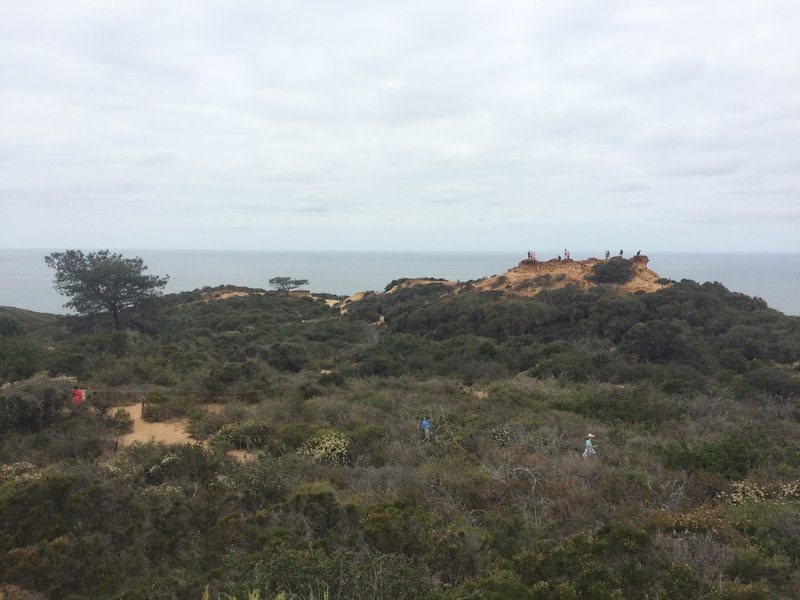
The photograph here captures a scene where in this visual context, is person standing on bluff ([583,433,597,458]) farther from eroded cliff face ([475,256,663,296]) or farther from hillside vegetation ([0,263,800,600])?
eroded cliff face ([475,256,663,296])

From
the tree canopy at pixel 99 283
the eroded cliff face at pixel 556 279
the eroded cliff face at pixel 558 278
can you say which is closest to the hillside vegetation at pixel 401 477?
the tree canopy at pixel 99 283

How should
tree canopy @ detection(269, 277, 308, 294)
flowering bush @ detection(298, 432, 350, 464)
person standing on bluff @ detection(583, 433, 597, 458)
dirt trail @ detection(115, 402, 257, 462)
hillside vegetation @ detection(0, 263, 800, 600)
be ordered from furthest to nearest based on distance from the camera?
1. tree canopy @ detection(269, 277, 308, 294)
2. dirt trail @ detection(115, 402, 257, 462)
3. flowering bush @ detection(298, 432, 350, 464)
4. person standing on bluff @ detection(583, 433, 597, 458)
5. hillside vegetation @ detection(0, 263, 800, 600)

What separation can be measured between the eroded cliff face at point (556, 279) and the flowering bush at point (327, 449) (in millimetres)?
21202

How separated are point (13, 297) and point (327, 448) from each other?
276ft

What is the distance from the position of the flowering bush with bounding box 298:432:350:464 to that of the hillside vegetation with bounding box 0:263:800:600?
1.4 inches

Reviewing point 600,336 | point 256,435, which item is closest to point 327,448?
point 256,435

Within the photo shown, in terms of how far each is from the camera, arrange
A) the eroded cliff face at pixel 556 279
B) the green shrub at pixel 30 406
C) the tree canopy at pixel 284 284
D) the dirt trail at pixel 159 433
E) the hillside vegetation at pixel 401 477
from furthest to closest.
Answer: the tree canopy at pixel 284 284 → the eroded cliff face at pixel 556 279 → the green shrub at pixel 30 406 → the dirt trail at pixel 159 433 → the hillside vegetation at pixel 401 477

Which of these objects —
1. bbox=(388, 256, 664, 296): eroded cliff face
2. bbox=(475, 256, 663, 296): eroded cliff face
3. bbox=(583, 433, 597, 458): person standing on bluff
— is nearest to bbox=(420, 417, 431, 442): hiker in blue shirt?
bbox=(583, 433, 597, 458): person standing on bluff

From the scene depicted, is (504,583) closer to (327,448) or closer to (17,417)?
(327,448)

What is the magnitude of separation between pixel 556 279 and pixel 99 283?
24369 millimetres

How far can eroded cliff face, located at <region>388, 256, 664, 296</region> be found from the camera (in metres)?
27.0

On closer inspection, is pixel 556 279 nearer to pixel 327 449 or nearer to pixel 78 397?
pixel 327 449

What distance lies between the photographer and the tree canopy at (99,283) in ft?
72.3

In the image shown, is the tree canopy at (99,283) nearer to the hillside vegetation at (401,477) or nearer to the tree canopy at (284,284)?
the hillside vegetation at (401,477)
